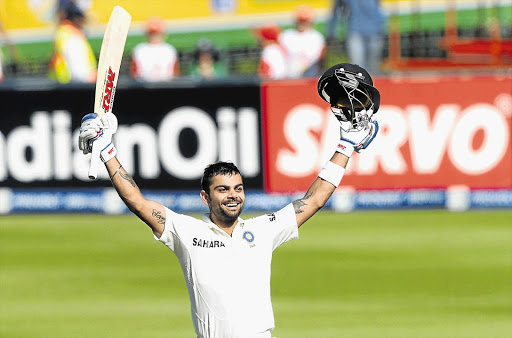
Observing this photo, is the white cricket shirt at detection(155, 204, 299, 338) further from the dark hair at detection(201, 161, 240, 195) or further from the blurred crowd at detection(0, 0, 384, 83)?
the blurred crowd at detection(0, 0, 384, 83)

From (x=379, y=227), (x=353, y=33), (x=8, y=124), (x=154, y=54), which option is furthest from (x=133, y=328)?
(x=154, y=54)

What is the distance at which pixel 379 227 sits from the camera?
14.8 meters

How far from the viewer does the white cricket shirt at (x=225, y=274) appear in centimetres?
630

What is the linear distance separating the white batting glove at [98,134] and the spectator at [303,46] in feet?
38.9

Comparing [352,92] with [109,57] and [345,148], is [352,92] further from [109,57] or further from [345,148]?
[109,57]

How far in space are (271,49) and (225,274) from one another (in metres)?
12.9

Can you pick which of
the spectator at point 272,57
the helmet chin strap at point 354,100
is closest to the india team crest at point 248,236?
the helmet chin strap at point 354,100

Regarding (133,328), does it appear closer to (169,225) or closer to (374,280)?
(374,280)

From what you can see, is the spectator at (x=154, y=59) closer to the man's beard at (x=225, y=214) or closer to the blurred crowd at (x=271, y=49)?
the blurred crowd at (x=271, y=49)

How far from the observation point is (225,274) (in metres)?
6.33

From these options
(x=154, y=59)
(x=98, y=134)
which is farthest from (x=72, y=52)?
(x=98, y=134)

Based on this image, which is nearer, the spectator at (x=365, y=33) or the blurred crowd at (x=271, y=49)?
the blurred crowd at (x=271, y=49)

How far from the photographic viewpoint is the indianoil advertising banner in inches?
610

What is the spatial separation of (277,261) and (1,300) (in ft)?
11.0
